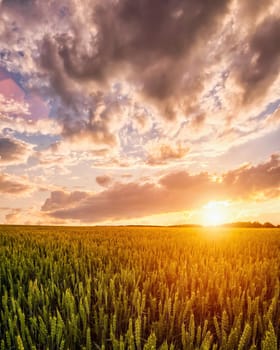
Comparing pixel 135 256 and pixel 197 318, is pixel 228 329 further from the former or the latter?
pixel 135 256

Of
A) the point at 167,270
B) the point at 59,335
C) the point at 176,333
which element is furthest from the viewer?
the point at 167,270

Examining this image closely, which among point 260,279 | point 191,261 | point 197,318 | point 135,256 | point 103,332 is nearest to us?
point 103,332

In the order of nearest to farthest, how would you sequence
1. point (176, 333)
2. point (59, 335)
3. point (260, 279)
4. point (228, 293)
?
1. point (59, 335)
2. point (176, 333)
3. point (228, 293)
4. point (260, 279)

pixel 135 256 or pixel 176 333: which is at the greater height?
pixel 135 256

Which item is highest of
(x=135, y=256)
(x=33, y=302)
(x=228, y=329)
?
(x=135, y=256)

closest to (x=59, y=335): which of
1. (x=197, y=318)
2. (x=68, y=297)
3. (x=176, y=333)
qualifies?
(x=68, y=297)

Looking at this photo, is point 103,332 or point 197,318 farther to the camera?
point 197,318

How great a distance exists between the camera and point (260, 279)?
136 inches

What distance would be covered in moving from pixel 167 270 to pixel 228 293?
2.96ft

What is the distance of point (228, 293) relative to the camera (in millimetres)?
2979

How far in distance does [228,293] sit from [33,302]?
1695 millimetres

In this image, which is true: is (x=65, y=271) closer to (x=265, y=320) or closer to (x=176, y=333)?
(x=176, y=333)

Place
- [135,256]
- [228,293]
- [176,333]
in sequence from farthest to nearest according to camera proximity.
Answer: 1. [135,256]
2. [228,293]
3. [176,333]

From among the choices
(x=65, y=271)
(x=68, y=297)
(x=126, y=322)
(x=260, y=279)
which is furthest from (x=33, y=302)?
(x=260, y=279)
